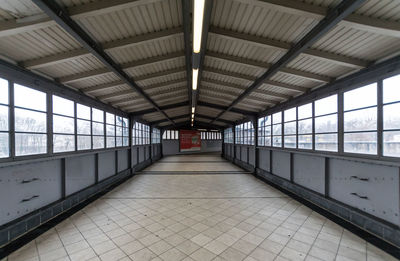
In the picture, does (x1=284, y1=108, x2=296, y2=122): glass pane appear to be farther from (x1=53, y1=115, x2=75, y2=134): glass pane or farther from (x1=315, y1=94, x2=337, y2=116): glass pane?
(x1=53, y1=115, x2=75, y2=134): glass pane

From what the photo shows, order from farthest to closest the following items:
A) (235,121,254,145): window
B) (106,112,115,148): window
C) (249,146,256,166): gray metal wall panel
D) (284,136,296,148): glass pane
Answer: (235,121,254,145): window
(249,146,256,166): gray metal wall panel
(106,112,115,148): window
(284,136,296,148): glass pane

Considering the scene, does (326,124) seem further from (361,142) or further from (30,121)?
(30,121)

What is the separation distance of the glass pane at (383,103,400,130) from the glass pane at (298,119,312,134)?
78.0 inches

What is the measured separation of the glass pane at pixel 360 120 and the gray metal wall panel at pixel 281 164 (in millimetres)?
2510

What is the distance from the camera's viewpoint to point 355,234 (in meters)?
3.14

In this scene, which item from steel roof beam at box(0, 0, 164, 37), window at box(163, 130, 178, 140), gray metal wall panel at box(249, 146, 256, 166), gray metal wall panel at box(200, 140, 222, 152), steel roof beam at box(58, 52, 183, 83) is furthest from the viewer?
gray metal wall panel at box(200, 140, 222, 152)

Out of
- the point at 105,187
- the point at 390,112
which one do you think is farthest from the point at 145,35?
the point at 105,187

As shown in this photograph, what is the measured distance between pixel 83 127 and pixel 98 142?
2.91 feet

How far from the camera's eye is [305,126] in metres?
5.20

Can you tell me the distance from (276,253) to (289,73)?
13.1ft

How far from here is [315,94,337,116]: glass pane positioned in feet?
13.6

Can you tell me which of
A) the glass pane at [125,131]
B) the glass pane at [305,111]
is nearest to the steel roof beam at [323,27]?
the glass pane at [305,111]

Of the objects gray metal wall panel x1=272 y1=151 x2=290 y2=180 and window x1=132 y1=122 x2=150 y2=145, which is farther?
window x1=132 y1=122 x2=150 y2=145

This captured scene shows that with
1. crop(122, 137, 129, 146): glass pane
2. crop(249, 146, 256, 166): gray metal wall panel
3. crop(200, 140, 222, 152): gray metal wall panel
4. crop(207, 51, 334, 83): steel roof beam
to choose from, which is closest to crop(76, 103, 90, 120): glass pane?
crop(122, 137, 129, 146): glass pane
